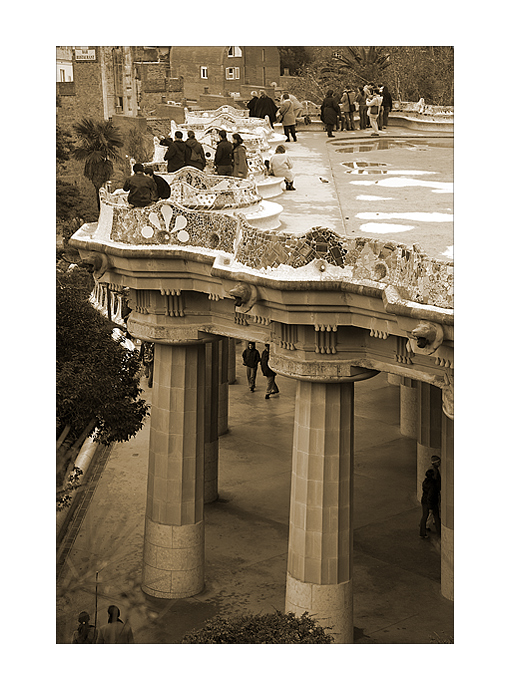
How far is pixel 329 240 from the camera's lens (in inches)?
853

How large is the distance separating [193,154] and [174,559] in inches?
417

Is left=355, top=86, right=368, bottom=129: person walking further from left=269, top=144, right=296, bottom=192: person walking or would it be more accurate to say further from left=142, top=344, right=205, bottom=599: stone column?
left=142, top=344, right=205, bottom=599: stone column

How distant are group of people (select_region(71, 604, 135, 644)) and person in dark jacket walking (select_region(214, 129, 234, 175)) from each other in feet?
38.4

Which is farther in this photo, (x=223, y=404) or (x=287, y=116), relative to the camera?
(x=287, y=116)

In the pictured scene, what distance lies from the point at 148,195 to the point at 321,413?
6383 mm

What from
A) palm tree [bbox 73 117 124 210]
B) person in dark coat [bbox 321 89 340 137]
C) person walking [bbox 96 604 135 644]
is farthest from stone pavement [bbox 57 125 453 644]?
palm tree [bbox 73 117 124 210]

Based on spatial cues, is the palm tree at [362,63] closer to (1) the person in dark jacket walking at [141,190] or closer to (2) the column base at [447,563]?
(1) the person in dark jacket walking at [141,190]

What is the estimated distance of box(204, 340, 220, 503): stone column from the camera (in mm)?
32688

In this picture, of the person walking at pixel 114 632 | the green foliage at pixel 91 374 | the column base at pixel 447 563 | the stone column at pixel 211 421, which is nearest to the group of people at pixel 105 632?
the person walking at pixel 114 632

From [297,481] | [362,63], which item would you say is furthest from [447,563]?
[362,63]

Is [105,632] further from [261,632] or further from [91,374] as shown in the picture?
[91,374]

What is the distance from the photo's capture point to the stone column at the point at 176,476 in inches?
1067

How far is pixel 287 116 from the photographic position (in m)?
45.4

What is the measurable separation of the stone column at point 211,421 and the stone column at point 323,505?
8.63 meters
